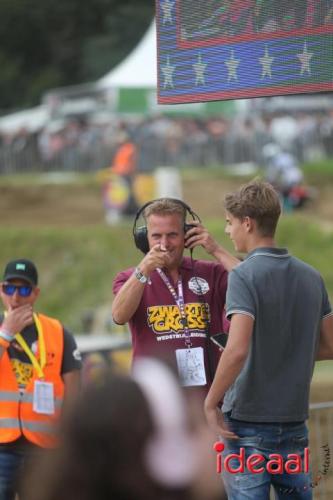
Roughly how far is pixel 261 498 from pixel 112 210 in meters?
21.5

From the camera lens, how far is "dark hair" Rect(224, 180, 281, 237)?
4.79 m

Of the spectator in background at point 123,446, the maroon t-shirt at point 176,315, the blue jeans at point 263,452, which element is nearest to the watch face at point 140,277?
the maroon t-shirt at point 176,315

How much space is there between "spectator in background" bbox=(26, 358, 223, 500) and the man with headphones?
295cm

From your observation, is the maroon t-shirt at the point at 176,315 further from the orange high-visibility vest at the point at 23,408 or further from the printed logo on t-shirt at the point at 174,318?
the orange high-visibility vest at the point at 23,408

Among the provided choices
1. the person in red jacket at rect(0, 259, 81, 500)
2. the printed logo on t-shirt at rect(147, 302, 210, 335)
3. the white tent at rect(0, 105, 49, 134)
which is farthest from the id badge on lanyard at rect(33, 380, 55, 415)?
the white tent at rect(0, 105, 49, 134)

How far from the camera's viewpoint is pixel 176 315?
5.23 meters

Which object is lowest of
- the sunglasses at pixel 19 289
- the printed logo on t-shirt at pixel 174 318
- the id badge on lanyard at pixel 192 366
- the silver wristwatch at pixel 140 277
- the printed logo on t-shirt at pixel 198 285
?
the id badge on lanyard at pixel 192 366

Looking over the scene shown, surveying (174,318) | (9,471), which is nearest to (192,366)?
(174,318)

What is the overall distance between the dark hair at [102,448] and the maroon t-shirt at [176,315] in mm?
2964

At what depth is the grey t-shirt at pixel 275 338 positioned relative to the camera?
4.70 metres

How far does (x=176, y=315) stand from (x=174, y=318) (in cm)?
2

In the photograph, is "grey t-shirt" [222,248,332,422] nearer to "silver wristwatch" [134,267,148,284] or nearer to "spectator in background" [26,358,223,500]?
"silver wristwatch" [134,267,148,284]

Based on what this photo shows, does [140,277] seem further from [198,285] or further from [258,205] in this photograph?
[258,205]

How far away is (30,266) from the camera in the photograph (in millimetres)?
6172
